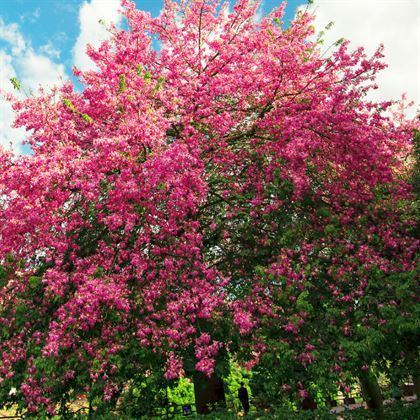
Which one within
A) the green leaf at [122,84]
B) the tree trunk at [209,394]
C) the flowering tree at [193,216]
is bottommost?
the tree trunk at [209,394]

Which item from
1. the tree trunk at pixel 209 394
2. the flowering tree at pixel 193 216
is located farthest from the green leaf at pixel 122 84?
the tree trunk at pixel 209 394

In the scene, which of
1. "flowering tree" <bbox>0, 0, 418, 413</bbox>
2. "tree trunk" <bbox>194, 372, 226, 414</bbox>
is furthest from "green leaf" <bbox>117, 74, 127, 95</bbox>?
"tree trunk" <bbox>194, 372, 226, 414</bbox>

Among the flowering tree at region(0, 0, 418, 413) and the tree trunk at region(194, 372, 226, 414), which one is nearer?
the flowering tree at region(0, 0, 418, 413)

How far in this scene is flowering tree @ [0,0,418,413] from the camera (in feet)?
29.9

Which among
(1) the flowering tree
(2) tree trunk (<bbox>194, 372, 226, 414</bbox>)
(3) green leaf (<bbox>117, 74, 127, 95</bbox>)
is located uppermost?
(3) green leaf (<bbox>117, 74, 127, 95</bbox>)

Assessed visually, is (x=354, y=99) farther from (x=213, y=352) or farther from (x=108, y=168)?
(x=213, y=352)

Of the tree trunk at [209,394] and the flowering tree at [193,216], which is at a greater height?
the flowering tree at [193,216]

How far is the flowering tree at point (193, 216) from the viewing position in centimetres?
910

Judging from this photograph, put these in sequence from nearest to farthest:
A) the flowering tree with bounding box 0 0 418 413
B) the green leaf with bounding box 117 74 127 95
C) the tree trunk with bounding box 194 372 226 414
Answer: the flowering tree with bounding box 0 0 418 413 → the green leaf with bounding box 117 74 127 95 → the tree trunk with bounding box 194 372 226 414

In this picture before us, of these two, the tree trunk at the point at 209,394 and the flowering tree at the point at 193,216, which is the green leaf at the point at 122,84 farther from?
the tree trunk at the point at 209,394

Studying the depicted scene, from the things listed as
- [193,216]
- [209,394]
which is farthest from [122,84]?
[209,394]

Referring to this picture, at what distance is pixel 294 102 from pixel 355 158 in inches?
99.9

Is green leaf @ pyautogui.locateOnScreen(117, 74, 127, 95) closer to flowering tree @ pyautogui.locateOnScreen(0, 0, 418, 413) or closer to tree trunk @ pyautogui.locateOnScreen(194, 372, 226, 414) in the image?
flowering tree @ pyautogui.locateOnScreen(0, 0, 418, 413)

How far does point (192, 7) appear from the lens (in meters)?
13.8
